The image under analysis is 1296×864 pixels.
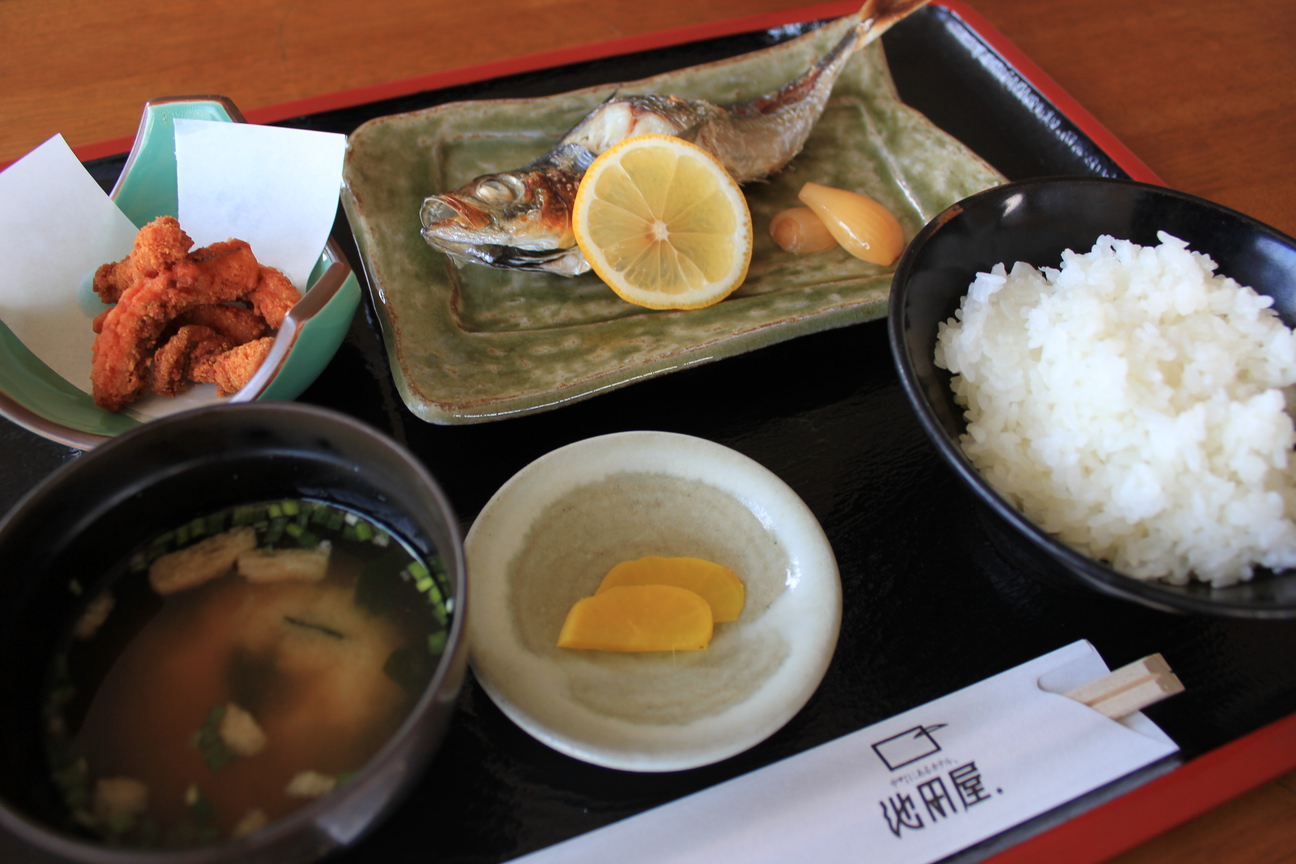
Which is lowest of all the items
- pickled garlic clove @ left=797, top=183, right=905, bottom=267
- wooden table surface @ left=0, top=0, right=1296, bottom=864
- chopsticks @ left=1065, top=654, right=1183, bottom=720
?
chopsticks @ left=1065, top=654, right=1183, bottom=720

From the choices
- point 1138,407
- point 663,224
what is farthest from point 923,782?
point 663,224

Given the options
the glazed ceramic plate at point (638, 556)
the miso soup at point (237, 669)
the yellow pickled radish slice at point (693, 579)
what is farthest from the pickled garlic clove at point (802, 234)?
the miso soup at point (237, 669)

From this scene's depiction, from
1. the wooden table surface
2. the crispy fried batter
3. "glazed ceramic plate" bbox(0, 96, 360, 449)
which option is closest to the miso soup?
"glazed ceramic plate" bbox(0, 96, 360, 449)

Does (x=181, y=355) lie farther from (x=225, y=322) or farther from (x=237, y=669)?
(x=237, y=669)

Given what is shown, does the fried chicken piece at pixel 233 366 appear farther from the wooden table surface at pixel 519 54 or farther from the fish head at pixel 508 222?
the wooden table surface at pixel 519 54

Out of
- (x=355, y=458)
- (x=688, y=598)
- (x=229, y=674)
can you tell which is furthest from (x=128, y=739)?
(x=688, y=598)

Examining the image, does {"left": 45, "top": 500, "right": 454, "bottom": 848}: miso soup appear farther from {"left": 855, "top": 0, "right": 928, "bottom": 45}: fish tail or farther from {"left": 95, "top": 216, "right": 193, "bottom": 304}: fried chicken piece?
{"left": 855, "top": 0, "right": 928, "bottom": 45}: fish tail
